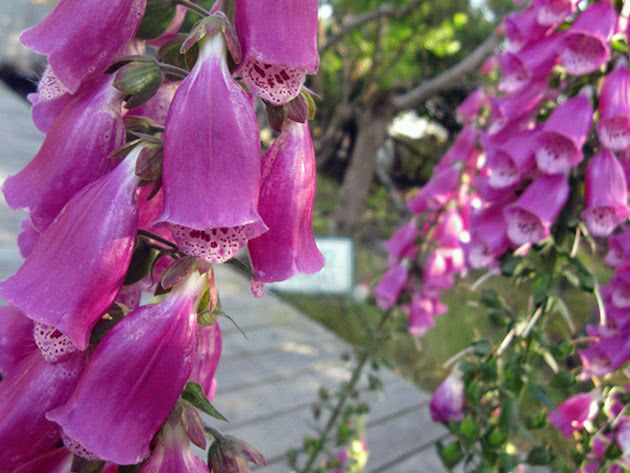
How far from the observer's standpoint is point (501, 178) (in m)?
0.77

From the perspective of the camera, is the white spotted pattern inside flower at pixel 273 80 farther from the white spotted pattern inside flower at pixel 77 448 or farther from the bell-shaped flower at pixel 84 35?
the white spotted pattern inside flower at pixel 77 448

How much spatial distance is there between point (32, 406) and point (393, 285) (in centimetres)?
93

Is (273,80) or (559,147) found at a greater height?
(273,80)

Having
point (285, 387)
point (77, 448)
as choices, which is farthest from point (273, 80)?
point (285, 387)

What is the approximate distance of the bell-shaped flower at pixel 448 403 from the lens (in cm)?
86

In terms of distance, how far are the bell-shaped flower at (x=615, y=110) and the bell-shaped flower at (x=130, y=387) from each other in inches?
24.5

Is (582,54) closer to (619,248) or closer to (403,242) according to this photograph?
(619,248)

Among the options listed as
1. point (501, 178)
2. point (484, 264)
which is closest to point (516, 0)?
point (501, 178)

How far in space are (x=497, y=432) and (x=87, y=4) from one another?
A: 63cm

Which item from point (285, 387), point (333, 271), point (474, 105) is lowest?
point (333, 271)

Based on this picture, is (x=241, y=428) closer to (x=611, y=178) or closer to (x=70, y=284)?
(x=611, y=178)

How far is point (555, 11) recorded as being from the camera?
717 mm

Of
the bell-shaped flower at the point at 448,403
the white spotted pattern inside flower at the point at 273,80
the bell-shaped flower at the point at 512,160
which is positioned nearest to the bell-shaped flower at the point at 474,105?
the bell-shaped flower at the point at 512,160

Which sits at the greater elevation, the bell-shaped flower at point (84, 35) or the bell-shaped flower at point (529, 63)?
the bell-shaped flower at point (84, 35)
